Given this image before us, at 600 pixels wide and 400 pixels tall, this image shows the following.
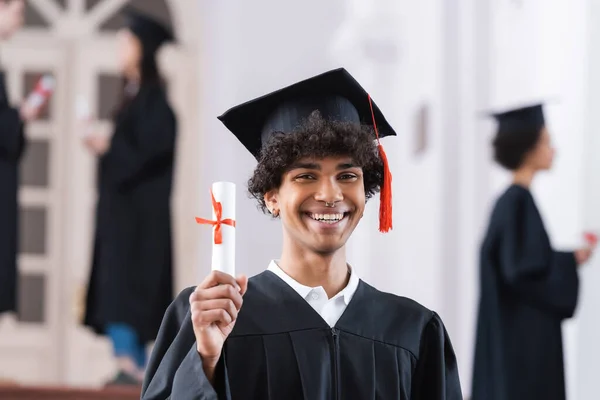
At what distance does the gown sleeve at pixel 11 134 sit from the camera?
266 inches

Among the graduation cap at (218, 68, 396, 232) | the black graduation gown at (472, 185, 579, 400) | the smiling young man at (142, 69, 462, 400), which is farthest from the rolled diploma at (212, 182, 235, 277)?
the black graduation gown at (472, 185, 579, 400)

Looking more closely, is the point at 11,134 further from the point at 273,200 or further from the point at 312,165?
the point at 312,165

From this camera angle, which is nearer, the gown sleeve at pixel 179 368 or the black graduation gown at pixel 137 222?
the gown sleeve at pixel 179 368

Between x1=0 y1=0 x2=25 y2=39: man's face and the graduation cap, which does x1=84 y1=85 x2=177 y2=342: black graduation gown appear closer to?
x1=0 y1=0 x2=25 y2=39: man's face

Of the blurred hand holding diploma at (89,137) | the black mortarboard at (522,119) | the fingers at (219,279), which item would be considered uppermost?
the blurred hand holding diploma at (89,137)

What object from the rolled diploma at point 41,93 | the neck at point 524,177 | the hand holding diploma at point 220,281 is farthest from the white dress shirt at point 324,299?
the rolled diploma at point 41,93

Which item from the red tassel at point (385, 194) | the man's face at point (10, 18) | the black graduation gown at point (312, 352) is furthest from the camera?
the man's face at point (10, 18)

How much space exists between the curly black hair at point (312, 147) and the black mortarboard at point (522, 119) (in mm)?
2762

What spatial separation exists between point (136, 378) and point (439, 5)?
3158mm

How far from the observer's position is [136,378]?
6906 mm

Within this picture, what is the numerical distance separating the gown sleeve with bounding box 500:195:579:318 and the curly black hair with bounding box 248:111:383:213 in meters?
2.63

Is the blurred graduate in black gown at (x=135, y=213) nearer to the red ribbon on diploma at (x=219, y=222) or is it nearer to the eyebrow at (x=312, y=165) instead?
the eyebrow at (x=312, y=165)

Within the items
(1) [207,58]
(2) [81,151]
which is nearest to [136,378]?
(2) [81,151]

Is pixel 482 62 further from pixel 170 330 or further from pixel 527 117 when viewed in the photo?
pixel 170 330
